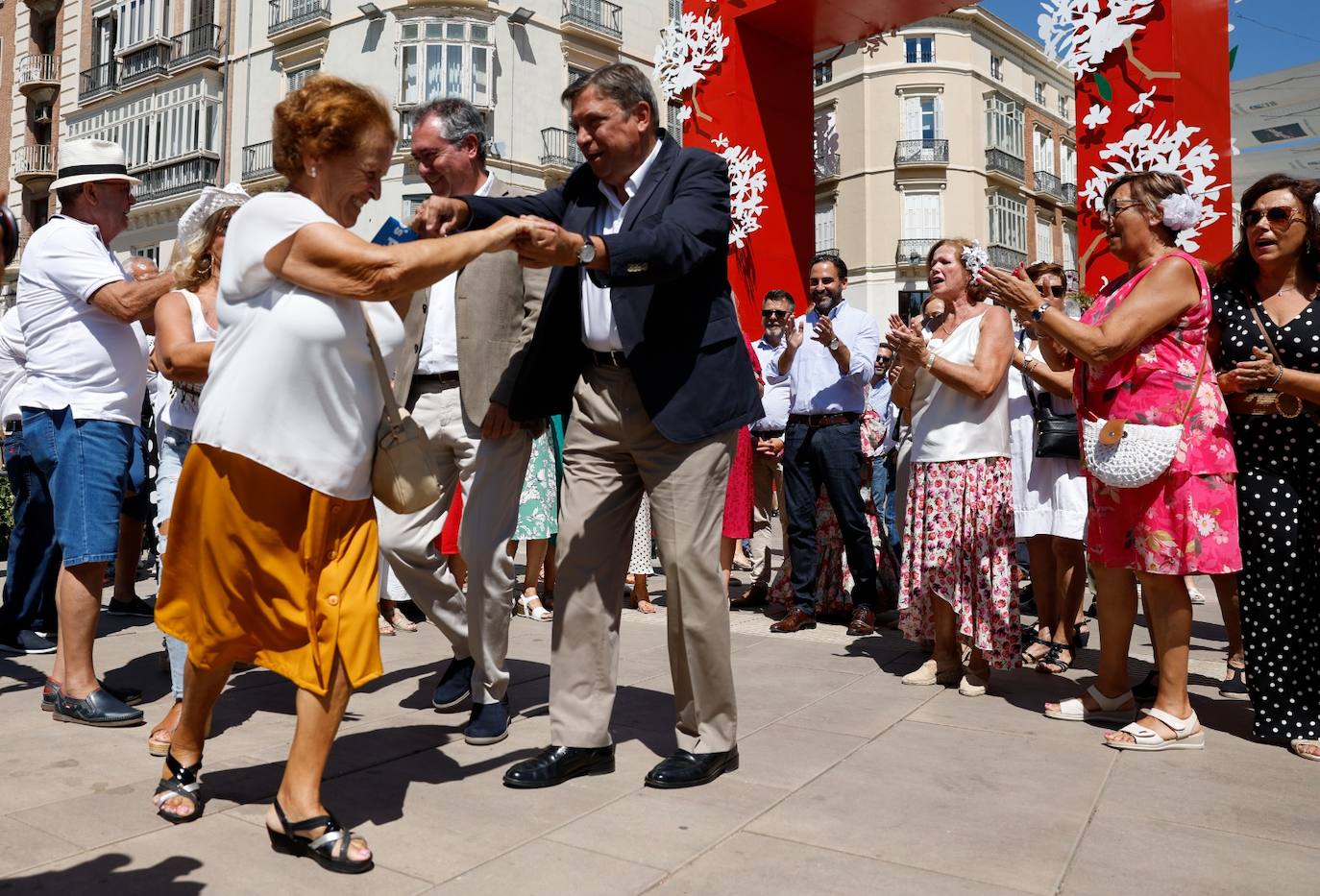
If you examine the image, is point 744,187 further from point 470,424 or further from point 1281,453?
point 1281,453

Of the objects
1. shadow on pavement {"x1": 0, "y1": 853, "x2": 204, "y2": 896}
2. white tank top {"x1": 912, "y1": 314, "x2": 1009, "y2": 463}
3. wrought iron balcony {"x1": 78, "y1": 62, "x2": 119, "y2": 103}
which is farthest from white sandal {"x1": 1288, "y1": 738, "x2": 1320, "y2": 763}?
wrought iron balcony {"x1": 78, "y1": 62, "x2": 119, "y2": 103}

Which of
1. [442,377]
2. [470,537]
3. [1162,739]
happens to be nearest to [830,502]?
[1162,739]

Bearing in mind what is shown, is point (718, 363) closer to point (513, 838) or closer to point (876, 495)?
point (513, 838)

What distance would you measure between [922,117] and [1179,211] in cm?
3957

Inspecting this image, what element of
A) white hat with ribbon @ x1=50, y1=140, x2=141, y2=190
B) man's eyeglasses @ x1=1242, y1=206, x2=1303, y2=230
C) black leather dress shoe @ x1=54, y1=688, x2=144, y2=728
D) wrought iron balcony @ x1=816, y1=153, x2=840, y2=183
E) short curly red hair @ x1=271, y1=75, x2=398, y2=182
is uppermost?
wrought iron balcony @ x1=816, y1=153, x2=840, y2=183

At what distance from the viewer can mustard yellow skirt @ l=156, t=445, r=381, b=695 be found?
8.82 feet

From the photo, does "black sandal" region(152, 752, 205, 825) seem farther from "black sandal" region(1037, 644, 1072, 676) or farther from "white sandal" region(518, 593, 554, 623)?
"black sandal" region(1037, 644, 1072, 676)

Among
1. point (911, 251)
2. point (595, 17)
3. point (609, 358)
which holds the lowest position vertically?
point (609, 358)

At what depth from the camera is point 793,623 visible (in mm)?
6184

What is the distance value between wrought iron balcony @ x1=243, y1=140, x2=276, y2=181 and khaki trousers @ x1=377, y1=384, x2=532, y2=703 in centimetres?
2882

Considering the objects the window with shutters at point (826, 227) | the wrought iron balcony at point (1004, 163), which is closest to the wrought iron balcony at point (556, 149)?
the window with shutters at point (826, 227)

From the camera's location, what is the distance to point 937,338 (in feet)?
16.5

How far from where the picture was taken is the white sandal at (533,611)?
6.43 m

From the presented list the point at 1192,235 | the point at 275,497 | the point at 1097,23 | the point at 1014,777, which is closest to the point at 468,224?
the point at 275,497
